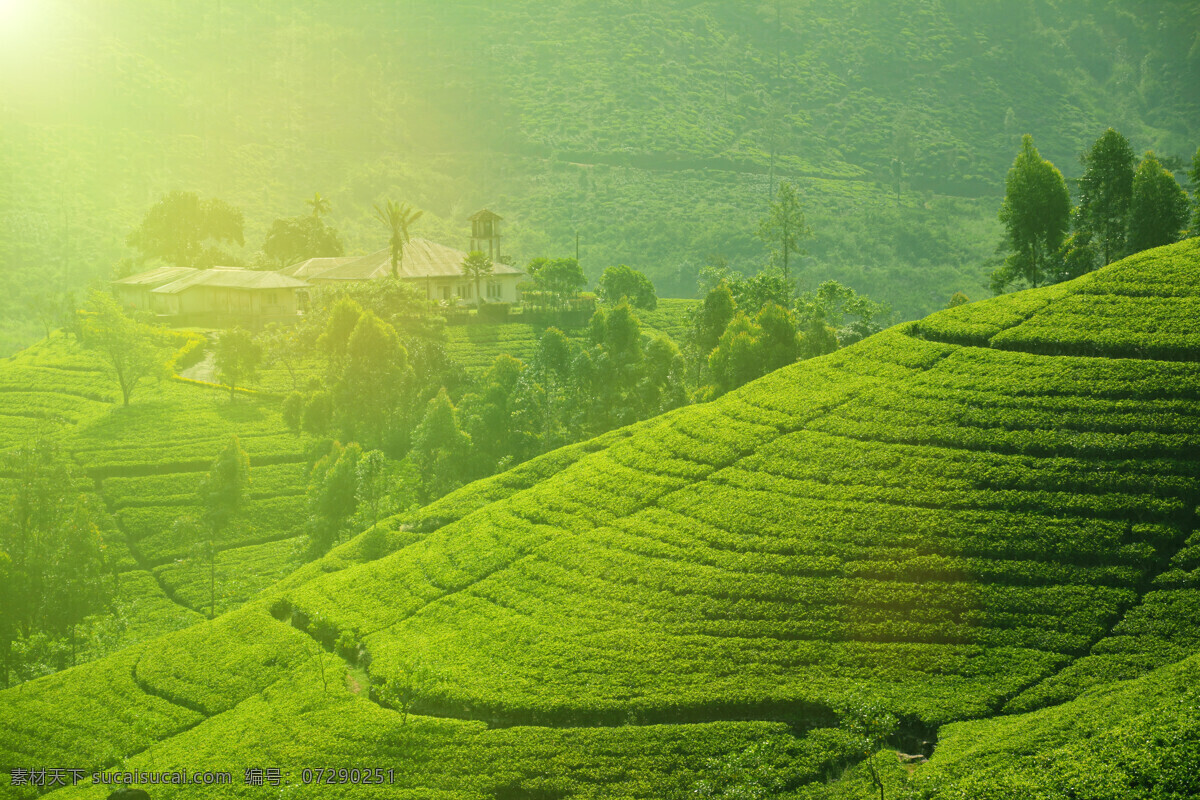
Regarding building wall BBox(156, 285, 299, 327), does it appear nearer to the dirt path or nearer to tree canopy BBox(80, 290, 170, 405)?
the dirt path

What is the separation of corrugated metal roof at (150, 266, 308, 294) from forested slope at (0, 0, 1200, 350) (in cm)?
3739

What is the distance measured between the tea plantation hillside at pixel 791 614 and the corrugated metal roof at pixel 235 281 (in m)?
54.3

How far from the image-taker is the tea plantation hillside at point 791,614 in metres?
25.5

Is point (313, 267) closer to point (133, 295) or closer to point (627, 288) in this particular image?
point (133, 295)

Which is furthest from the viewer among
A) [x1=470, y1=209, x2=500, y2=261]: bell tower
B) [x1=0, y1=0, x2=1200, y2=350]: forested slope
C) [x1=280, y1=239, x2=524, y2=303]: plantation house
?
[x1=0, y1=0, x2=1200, y2=350]: forested slope

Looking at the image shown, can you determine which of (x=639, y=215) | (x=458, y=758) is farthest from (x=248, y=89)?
(x=458, y=758)

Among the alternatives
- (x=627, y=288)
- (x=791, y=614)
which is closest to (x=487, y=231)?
(x=627, y=288)

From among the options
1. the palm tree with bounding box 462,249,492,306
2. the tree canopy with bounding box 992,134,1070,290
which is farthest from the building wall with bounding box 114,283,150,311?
the tree canopy with bounding box 992,134,1070,290

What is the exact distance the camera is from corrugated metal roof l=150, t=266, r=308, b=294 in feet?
295

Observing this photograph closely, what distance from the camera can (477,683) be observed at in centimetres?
3033

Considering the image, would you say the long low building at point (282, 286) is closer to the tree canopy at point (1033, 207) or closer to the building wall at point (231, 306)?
the building wall at point (231, 306)

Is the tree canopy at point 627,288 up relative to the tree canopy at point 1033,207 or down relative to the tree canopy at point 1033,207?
down

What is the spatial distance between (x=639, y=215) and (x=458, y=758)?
134m

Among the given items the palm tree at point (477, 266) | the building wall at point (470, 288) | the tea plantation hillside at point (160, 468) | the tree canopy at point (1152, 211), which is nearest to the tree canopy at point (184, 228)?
the tea plantation hillside at point (160, 468)
